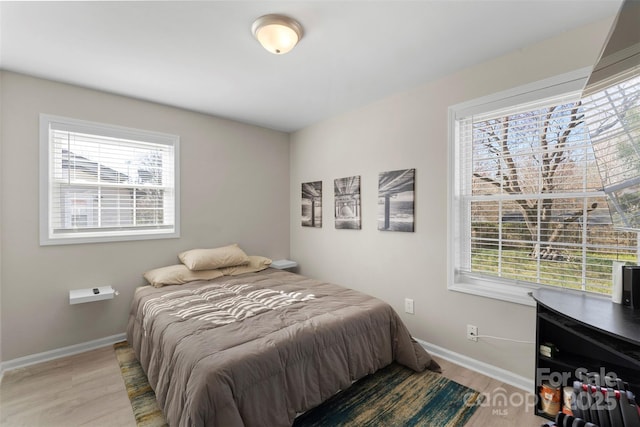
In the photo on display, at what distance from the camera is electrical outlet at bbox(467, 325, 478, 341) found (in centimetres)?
231

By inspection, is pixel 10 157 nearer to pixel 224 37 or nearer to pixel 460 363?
pixel 224 37

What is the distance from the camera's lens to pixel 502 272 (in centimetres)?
228

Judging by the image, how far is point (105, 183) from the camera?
2818 mm

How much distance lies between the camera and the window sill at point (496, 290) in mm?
2078

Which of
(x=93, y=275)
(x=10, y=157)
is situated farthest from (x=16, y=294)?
(x=10, y=157)

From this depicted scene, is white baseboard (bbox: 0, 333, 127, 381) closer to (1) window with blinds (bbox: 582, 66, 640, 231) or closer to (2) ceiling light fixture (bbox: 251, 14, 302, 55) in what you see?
(2) ceiling light fixture (bbox: 251, 14, 302, 55)

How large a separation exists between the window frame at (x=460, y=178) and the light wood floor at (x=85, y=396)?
0.65 m

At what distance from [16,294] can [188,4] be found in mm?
2658

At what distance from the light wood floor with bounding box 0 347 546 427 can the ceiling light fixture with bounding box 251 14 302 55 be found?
2525mm

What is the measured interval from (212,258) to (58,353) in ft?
4.84

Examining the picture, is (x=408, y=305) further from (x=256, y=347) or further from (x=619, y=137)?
(x=619, y=137)

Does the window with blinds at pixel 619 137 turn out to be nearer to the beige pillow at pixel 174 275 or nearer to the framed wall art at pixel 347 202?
the framed wall art at pixel 347 202

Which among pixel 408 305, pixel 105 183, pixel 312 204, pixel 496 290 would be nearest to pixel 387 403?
pixel 408 305

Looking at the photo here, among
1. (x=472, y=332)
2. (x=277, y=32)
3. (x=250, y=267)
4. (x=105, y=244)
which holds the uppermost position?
(x=277, y=32)
